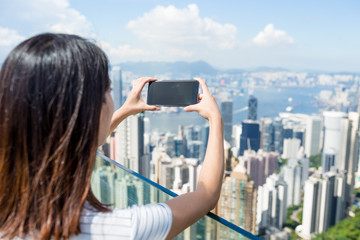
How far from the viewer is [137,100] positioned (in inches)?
27.6

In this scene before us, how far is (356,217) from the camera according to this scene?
10789 millimetres

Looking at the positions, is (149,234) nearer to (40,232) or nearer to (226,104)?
(40,232)

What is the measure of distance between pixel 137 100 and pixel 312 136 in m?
14.9

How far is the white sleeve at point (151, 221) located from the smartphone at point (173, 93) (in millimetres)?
280

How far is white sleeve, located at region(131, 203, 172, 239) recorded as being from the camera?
1.20 ft

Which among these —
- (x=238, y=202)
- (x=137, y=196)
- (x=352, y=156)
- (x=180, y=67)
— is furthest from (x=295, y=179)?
(x=137, y=196)

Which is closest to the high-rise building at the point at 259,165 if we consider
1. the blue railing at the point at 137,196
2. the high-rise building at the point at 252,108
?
the high-rise building at the point at 252,108

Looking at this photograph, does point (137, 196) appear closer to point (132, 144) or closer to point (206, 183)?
point (206, 183)

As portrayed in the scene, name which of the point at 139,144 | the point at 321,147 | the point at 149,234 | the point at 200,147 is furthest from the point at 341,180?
the point at 149,234

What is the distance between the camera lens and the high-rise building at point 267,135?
1423 centimetres

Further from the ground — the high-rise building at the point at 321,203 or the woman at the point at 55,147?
the woman at the point at 55,147

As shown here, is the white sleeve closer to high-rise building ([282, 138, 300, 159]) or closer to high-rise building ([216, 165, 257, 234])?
high-rise building ([216, 165, 257, 234])

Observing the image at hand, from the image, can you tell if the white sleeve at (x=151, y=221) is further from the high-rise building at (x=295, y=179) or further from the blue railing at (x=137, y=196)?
the high-rise building at (x=295, y=179)

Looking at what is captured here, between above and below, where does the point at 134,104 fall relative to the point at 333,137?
above
